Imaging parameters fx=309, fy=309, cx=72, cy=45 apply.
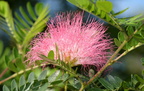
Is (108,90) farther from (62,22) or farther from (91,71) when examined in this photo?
(62,22)

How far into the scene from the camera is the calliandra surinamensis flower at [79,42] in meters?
1.05

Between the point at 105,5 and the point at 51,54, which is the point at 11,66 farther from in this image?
the point at 105,5

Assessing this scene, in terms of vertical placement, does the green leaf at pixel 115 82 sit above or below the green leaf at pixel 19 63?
below

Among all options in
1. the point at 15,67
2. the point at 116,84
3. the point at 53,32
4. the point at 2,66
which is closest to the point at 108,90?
the point at 116,84

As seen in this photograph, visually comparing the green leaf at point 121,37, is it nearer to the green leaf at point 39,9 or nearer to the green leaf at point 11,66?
the green leaf at point 11,66

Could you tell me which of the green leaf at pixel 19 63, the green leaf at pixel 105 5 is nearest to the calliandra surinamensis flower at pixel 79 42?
the green leaf at pixel 19 63

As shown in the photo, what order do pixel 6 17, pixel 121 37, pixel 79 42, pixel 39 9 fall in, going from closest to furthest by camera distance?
pixel 121 37, pixel 79 42, pixel 6 17, pixel 39 9

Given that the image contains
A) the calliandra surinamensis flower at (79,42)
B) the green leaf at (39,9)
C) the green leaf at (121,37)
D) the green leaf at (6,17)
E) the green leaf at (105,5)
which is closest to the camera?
the green leaf at (105,5)

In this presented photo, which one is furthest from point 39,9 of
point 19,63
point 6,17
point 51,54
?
point 51,54

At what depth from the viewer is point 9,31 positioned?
1588mm

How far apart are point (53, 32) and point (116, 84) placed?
305 millimetres

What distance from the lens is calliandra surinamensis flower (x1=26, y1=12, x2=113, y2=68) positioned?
1047 mm

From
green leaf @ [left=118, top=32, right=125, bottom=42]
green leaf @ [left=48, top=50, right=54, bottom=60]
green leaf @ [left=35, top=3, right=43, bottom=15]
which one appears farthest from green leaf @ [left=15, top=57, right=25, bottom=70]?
green leaf @ [left=35, top=3, right=43, bottom=15]

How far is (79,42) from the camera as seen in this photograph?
105cm
